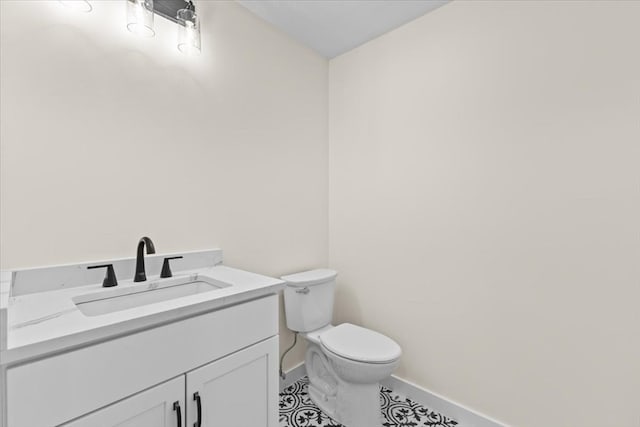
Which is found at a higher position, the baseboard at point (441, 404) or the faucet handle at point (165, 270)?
the faucet handle at point (165, 270)

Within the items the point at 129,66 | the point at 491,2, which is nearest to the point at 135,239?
the point at 129,66

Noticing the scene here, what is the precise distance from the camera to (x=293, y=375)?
1950 millimetres

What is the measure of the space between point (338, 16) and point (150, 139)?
133cm

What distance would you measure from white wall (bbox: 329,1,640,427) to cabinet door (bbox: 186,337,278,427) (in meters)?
1.04

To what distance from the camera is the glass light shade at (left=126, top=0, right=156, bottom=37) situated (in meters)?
1.24

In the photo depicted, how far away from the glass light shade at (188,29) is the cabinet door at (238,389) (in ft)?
4.72

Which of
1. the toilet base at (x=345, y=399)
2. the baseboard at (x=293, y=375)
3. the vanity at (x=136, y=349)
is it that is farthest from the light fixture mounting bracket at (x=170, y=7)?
the baseboard at (x=293, y=375)

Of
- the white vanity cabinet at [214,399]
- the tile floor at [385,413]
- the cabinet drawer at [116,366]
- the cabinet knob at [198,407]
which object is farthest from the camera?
the tile floor at [385,413]

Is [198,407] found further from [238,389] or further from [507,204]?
[507,204]

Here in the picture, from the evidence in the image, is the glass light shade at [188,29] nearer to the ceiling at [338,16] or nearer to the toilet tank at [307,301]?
the ceiling at [338,16]

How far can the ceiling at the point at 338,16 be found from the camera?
1.66m

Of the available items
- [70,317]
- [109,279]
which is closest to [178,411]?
[70,317]

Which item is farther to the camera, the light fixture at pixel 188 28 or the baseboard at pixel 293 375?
the baseboard at pixel 293 375

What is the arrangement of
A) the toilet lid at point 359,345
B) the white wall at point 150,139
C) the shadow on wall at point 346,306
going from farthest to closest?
the shadow on wall at point 346,306 < the toilet lid at point 359,345 < the white wall at point 150,139
